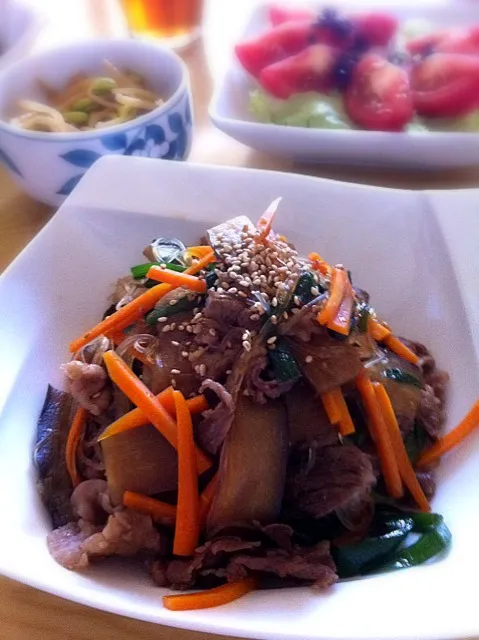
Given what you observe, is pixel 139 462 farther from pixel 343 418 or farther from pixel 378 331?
pixel 378 331

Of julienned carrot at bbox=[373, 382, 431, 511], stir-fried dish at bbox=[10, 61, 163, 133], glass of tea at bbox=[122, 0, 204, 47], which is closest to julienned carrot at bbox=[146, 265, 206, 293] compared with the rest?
julienned carrot at bbox=[373, 382, 431, 511]

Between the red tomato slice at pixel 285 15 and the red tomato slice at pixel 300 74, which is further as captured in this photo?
the red tomato slice at pixel 285 15

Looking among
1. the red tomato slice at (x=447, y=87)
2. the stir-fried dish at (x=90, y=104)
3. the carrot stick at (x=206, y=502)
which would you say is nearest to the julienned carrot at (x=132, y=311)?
the carrot stick at (x=206, y=502)

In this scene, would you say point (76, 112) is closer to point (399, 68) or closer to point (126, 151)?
point (126, 151)

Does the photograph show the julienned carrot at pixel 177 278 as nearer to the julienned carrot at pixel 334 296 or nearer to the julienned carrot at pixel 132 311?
the julienned carrot at pixel 132 311

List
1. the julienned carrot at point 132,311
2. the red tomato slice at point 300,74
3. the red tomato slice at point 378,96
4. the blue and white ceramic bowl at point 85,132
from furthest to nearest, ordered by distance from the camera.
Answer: the red tomato slice at point 300,74
the red tomato slice at point 378,96
the blue and white ceramic bowl at point 85,132
the julienned carrot at point 132,311

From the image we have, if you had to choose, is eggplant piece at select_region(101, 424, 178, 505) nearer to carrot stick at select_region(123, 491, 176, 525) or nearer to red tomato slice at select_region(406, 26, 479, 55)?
carrot stick at select_region(123, 491, 176, 525)

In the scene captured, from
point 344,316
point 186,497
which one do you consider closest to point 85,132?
point 344,316
